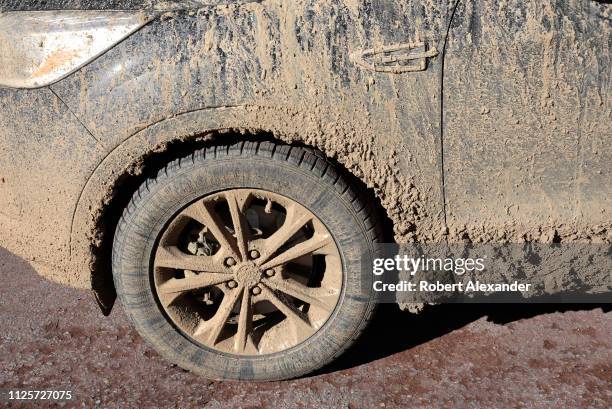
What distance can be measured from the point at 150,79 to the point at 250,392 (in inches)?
52.1

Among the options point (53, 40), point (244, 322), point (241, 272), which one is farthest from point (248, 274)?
point (53, 40)

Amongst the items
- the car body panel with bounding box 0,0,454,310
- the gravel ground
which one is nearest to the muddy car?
the car body panel with bounding box 0,0,454,310

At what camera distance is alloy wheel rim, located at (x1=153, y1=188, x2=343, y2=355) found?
2.48 meters

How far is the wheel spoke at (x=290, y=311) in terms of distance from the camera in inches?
102

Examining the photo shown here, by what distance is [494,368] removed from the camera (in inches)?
110

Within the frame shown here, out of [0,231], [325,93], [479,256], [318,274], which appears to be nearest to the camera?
[325,93]

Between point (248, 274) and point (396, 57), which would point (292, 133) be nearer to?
point (396, 57)

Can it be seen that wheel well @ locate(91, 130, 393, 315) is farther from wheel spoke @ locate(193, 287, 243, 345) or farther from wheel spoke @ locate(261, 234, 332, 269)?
wheel spoke @ locate(193, 287, 243, 345)

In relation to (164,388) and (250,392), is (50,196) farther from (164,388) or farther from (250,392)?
(250,392)

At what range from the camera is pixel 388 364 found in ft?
9.34

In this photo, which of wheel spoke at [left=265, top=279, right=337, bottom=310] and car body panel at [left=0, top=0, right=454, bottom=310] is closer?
car body panel at [left=0, top=0, right=454, bottom=310]

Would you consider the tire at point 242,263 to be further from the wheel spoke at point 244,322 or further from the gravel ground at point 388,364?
the gravel ground at point 388,364

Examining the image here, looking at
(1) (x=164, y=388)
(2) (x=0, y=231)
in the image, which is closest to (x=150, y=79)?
(2) (x=0, y=231)

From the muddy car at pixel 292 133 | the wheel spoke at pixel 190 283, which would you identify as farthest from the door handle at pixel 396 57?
the wheel spoke at pixel 190 283
